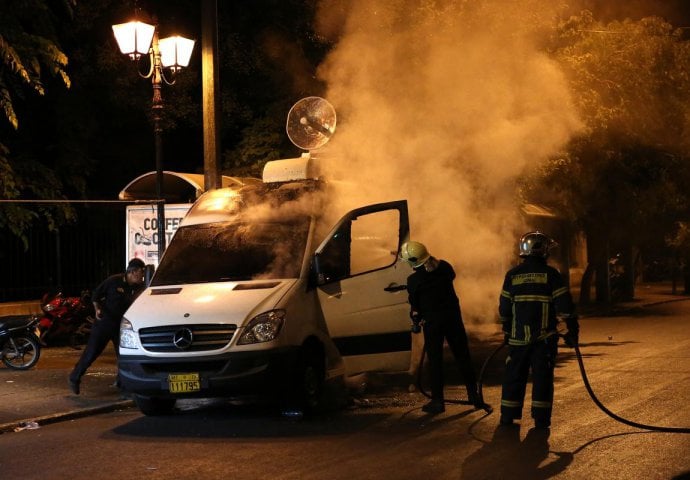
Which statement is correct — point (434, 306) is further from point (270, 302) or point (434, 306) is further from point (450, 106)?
point (450, 106)

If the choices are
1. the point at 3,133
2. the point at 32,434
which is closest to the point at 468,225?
the point at 32,434

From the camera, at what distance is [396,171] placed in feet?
40.0

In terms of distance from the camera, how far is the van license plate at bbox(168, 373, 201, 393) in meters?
8.46

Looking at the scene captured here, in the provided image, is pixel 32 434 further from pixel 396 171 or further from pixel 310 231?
pixel 396 171

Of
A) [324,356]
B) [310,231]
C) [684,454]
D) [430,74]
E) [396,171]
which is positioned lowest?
[684,454]

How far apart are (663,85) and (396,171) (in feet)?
31.5

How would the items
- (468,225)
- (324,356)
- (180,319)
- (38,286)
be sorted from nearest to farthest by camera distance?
(180,319) → (324,356) → (468,225) → (38,286)

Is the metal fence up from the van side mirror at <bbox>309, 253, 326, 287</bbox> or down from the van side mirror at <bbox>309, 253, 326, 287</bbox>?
up

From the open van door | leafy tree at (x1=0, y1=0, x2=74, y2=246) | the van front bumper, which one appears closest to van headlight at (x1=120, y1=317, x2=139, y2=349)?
the van front bumper

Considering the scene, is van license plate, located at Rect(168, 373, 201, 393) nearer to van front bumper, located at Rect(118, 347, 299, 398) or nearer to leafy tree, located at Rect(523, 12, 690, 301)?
van front bumper, located at Rect(118, 347, 299, 398)

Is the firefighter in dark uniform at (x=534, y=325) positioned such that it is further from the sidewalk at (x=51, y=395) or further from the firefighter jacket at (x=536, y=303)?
the sidewalk at (x=51, y=395)

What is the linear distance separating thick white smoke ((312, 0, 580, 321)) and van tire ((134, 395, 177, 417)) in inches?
159

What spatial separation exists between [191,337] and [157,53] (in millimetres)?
5696

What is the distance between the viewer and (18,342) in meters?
13.4
